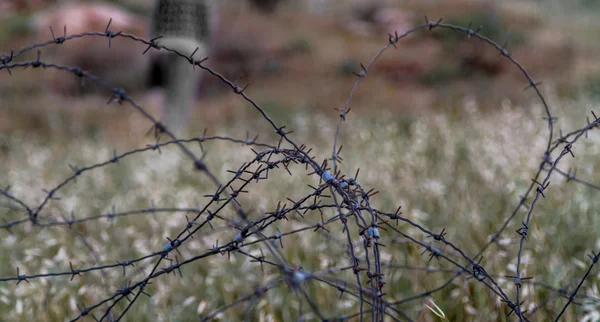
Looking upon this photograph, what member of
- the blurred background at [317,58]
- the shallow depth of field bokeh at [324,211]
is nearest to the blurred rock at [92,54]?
the blurred background at [317,58]

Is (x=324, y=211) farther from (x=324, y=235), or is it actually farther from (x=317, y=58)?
(x=317, y=58)

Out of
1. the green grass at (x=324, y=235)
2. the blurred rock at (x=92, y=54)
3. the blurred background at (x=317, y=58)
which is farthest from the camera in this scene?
the blurred rock at (x=92, y=54)

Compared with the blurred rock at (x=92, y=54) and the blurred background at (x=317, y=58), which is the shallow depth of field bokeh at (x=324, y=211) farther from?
the blurred rock at (x=92, y=54)

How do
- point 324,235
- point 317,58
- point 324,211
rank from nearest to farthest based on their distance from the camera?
point 324,235 < point 324,211 < point 317,58

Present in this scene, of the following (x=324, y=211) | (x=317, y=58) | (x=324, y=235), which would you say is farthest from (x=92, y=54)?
(x=324, y=235)

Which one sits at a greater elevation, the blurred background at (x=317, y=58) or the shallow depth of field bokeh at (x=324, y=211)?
the blurred background at (x=317, y=58)

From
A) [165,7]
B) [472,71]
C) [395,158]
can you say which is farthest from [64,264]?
[472,71]

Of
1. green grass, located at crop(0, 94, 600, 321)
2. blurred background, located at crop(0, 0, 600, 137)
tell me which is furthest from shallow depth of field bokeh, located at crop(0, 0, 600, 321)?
blurred background, located at crop(0, 0, 600, 137)

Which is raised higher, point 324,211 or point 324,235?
point 324,211

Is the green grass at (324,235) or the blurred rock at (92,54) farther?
the blurred rock at (92,54)

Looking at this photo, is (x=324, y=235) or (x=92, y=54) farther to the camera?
(x=92, y=54)

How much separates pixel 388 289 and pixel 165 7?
6192 millimetres

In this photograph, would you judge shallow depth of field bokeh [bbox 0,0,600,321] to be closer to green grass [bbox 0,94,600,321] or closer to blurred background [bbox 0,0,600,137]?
green grass [bbox 0,94,600,321]

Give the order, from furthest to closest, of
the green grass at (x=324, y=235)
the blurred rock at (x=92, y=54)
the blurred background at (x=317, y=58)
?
1. the blurred rock at (x=92, y=54)
2. the blurred background at (x=317, y=58)
3. the green grass at (x=324, y=235)
